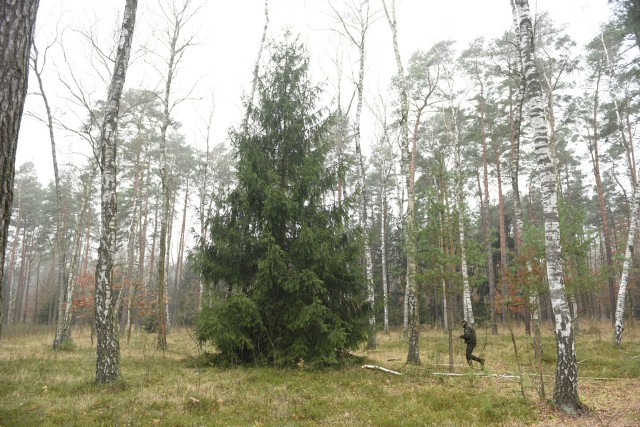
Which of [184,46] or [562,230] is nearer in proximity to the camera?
[562,230]

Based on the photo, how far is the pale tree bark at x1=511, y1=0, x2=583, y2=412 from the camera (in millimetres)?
7273

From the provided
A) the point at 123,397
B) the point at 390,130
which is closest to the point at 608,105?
the point at 390,130

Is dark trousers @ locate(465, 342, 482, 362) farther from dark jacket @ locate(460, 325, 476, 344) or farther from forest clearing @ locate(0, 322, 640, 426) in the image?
forest clearing @ locate(0, 322, 640, 426)

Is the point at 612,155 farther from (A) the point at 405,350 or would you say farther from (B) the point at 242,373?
(B) the point at 242,373

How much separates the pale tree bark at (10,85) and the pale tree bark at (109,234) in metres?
6.39

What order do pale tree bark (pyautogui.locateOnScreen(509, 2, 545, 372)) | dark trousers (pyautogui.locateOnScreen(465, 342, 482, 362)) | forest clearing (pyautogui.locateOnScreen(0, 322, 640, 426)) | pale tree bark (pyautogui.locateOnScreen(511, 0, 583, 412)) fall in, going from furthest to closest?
dark trousers (pyautogui.locateOnScreen(465, 342, 482, 362)) < pale tree bark (pyautogui.locateOnScreen(509, 2, 545, 372)) < pale tree bark (pyautogui.locateOnScreen(511, 0, 583, 412)) < forest clearing (pyautogui.locateOnScreen(0, 322, 640, 426))

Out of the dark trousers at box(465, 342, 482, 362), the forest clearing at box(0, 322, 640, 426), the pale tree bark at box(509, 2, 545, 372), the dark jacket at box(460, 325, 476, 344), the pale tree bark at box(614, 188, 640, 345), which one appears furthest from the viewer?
the pale tree bark at box(614, 188, 640, 345)

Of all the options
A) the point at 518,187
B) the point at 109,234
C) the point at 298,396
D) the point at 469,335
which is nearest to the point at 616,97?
the point at 518,187

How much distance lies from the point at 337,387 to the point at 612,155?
2962 cm

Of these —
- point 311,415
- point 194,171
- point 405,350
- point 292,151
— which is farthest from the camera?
point 194,171

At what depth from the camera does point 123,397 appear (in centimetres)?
788

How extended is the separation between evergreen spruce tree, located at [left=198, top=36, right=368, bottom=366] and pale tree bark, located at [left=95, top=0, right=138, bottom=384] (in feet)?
9.76

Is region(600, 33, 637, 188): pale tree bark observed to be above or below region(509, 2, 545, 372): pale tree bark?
above

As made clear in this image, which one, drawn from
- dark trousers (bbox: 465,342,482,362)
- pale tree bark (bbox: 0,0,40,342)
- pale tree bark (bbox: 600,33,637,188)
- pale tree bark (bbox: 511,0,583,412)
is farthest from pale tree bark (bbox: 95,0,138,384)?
pale tree bark (bbox: 600,33,637,188)
